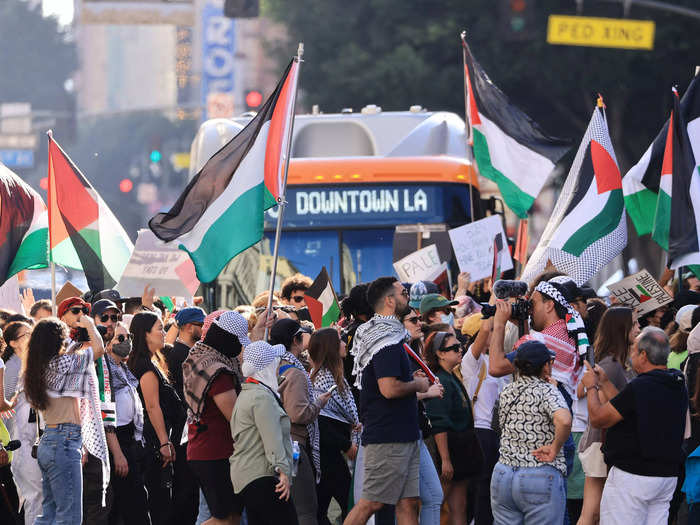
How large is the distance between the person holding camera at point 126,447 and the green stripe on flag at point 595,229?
3864 mm

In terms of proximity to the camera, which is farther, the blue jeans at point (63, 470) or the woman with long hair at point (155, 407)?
the woman with long hair at point (155, 407)

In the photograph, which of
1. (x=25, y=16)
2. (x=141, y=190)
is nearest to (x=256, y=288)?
(x=141, y=190)

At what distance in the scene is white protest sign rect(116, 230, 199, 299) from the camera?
13.0m

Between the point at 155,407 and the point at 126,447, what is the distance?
385 mm

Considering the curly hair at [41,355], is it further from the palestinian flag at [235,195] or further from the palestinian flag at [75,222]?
the palestinian flag at [75,222]

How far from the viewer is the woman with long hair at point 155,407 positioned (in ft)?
31.9

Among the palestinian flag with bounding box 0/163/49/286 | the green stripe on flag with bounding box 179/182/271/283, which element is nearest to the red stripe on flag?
the green stripe on flag with bounding box 179/182/271/283

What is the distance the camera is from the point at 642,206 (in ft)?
43.0

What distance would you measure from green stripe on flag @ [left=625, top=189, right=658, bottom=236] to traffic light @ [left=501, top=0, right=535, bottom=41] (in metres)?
7.44

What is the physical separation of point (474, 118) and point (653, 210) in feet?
6.76

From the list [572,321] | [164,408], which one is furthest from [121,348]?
[572,321]

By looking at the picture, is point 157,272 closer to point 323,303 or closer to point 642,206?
point 323,303

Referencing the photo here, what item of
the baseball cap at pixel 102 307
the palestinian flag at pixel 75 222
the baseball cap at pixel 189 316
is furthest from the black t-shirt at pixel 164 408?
the palestinian flag at pixel 75 222

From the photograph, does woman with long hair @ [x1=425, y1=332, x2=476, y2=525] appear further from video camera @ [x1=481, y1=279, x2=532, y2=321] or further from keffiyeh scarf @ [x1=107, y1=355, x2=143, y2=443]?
keffiyeh scarf @ [x1=107, y1=355, x2=143, y2=443]
